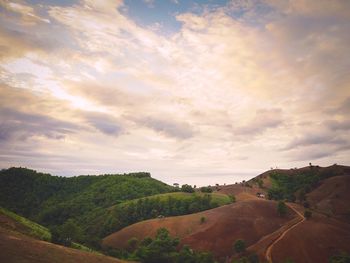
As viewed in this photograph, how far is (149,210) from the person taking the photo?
129375mm

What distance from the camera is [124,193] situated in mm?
171375

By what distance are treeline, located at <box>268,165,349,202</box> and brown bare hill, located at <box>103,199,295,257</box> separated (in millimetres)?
34392

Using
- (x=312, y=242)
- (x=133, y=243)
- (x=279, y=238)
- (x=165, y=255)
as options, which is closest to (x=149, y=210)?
(x=133, y=243)

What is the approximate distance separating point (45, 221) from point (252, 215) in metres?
107

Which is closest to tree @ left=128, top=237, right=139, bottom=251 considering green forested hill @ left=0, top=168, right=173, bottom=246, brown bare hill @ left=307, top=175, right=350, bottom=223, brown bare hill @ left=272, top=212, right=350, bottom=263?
brown bare hill @ left=272, top=212, right=350, bottom=263

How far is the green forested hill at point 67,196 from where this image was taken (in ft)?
486

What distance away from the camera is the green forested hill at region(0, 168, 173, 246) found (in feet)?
486

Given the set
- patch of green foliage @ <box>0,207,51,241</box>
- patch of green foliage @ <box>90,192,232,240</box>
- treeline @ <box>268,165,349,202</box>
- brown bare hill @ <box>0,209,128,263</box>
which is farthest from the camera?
treeline @ <box>268,165,349,202</box>

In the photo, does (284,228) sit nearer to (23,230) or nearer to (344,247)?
(344,247)

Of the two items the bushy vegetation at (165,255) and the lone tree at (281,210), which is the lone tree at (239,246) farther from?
the lone tree at (281,210)

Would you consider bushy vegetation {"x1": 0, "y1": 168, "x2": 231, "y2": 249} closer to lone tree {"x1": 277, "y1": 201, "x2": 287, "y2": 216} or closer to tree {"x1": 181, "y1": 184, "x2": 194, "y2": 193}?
tree {"x1": 181, "y1": 184, "x2": 194, "y2": 193}

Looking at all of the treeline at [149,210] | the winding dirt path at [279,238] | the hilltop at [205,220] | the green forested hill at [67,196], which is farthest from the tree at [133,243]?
the green forested hill at [67,196]

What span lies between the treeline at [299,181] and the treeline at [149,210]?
3312 centimetres

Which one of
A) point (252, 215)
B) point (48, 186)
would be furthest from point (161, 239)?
Answer: point (48, 186)
